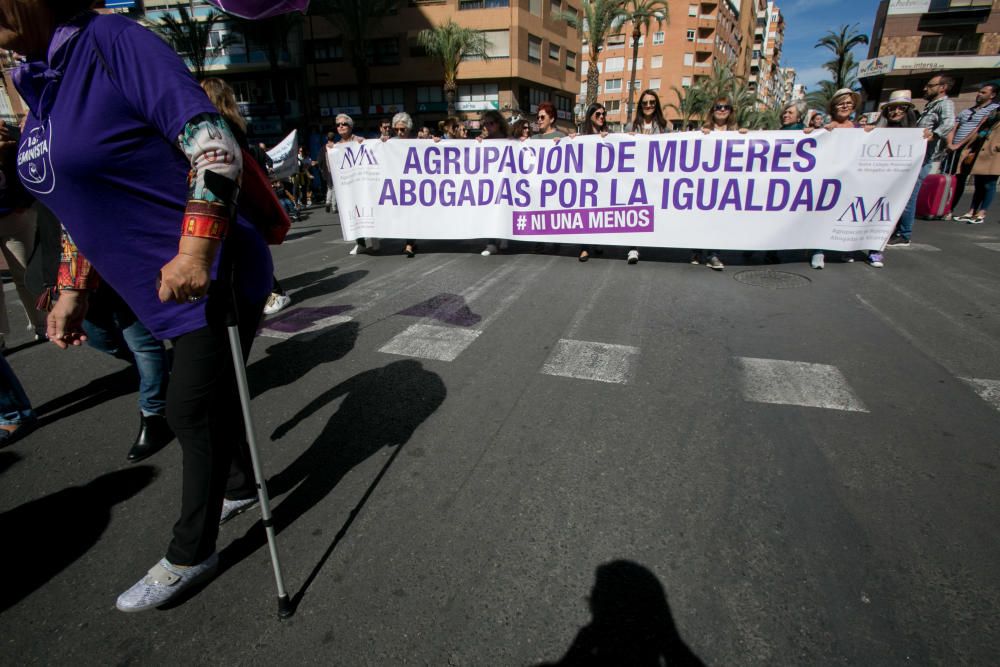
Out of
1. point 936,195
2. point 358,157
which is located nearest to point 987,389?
point 358,157

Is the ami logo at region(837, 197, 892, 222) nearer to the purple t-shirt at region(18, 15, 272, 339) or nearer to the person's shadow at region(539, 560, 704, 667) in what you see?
the person's shadow at region(539, 560, 704, 667)

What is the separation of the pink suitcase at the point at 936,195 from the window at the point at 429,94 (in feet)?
134

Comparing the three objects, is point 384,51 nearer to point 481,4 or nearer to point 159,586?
point 481,4

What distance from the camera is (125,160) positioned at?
156 centimetres

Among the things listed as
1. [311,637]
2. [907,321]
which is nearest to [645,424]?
[311,637]

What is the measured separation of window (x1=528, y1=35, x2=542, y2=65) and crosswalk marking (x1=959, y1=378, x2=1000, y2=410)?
48.3m

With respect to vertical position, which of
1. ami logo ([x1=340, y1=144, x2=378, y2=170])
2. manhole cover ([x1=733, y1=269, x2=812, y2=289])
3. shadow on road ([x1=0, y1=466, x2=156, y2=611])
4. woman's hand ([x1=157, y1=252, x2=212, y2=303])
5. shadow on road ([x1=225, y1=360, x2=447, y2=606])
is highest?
ami logo ([x1=340, y1=144, x2=378, y2=170])

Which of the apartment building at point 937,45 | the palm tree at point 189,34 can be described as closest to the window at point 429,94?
the palm tree at point 189,34

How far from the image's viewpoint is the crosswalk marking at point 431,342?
4016 millimetres

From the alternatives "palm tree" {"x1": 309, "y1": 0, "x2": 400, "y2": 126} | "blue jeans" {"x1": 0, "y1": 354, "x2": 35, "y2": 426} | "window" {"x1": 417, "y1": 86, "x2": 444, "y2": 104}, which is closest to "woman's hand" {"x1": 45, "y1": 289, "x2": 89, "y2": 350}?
"blue jeans" {"x1": 0, "y1": 354, "x2": 35, "y2": 426}

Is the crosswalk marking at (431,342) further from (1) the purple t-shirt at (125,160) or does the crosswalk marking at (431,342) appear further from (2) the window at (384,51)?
(2) the window at (384,51)

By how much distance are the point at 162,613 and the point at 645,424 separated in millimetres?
2360

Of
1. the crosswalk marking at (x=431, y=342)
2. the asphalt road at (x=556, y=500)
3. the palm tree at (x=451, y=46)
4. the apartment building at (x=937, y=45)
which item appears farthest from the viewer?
the apartment building at (x=937, y=45)

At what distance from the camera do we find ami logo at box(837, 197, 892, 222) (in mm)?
6473
